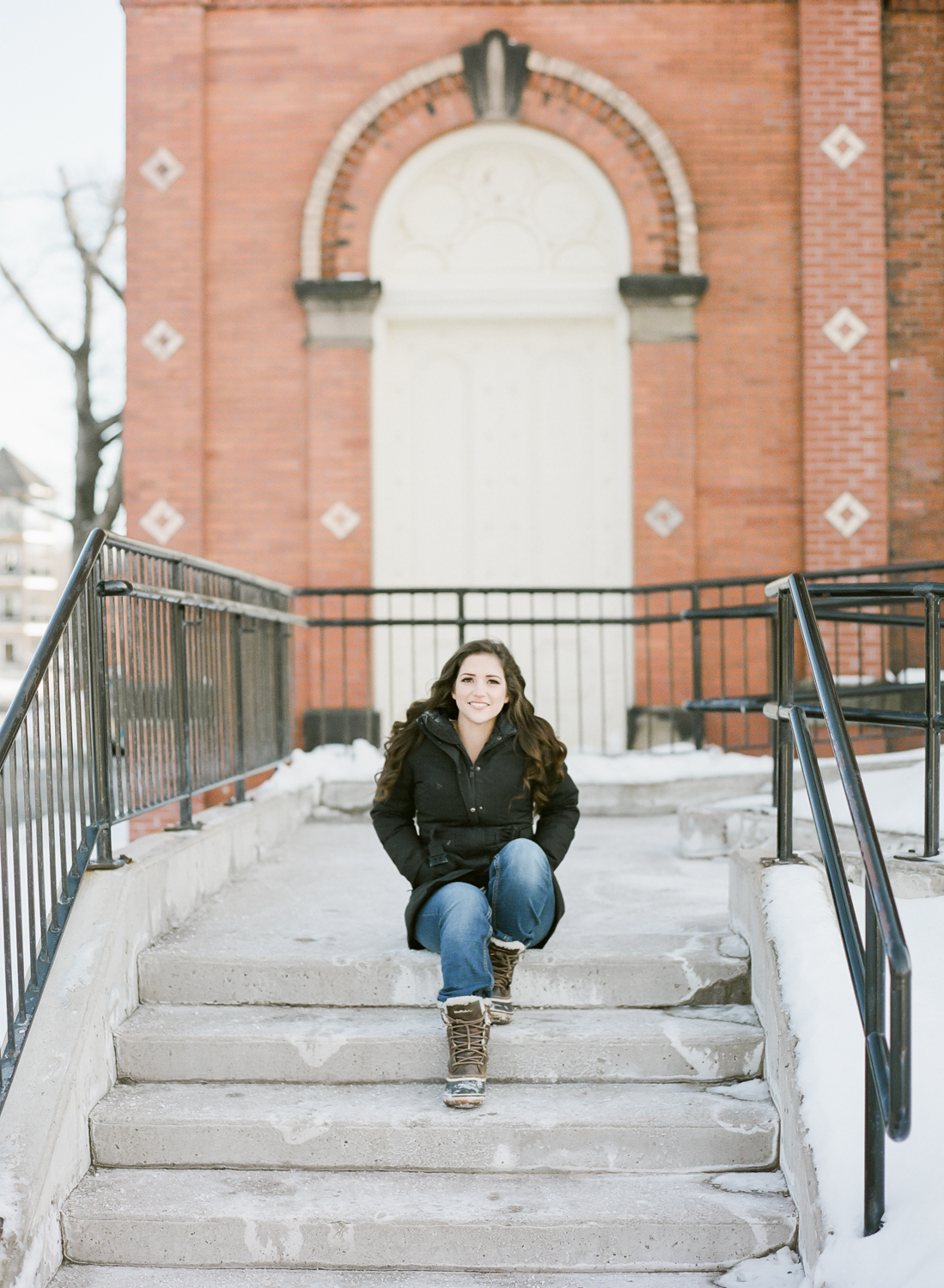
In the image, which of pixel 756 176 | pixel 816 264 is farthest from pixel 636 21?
pixel 816 264

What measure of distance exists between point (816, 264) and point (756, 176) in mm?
805

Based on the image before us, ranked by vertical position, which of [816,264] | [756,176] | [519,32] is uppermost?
Result: [519,32]

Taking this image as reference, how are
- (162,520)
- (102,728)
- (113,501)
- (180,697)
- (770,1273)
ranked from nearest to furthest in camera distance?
1. (770,1273)
2. (102,728)
3. (180,697)
4. (162,520)
5. (113,501)

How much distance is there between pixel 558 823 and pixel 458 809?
0.33 meters

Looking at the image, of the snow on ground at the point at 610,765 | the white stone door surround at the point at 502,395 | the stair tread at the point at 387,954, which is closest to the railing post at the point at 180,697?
the stair tread at the point at 387,954

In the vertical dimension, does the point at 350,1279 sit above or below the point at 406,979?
below

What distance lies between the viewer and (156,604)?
166 inches

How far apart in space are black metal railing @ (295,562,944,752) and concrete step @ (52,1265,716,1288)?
5265mm

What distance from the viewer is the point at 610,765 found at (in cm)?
718

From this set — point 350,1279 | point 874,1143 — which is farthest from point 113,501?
point 874,1143

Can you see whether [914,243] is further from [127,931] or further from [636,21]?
[127,931]

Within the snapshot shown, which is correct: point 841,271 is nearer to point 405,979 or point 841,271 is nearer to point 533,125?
point 533,125

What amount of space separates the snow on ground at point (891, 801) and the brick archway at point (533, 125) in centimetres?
447

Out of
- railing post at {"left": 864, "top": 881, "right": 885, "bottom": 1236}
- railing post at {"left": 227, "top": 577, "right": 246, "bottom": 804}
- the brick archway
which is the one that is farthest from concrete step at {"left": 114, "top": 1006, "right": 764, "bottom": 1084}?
the brick archway
